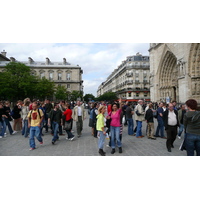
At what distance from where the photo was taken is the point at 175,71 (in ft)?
84.0

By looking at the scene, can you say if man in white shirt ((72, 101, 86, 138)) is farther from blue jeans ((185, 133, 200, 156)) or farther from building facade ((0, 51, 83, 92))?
building facade ((0, 51, 83, 92))

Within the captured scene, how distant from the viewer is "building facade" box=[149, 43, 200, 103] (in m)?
18.9

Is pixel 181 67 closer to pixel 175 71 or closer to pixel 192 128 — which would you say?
pixel 175 71

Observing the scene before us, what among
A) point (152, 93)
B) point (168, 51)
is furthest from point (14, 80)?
point (168, 51)

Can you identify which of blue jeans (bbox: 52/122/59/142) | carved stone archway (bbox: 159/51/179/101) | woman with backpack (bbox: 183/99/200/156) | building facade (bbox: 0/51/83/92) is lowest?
blue jeans (bbox: 52/122/59/142)

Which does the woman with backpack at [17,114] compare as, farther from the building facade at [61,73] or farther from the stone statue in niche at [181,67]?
the building facade at [61,73]

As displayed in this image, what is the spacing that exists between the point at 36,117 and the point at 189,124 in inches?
202

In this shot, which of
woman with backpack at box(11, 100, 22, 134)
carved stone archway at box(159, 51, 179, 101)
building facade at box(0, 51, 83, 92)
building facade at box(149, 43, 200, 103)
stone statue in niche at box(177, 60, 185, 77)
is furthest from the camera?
building facade at box(0, 51, 83, 92)

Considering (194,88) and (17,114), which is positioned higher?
(194,88)

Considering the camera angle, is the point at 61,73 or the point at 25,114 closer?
the point at 25,114

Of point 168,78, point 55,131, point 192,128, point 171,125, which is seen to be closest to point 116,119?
point 171,125

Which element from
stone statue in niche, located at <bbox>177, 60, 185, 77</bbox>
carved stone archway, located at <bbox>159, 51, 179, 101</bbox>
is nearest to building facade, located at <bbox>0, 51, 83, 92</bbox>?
carved stone archway, located at <bbox>159, 51, 179, 101</bbox>

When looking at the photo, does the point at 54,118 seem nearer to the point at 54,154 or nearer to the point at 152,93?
the point at 54,154

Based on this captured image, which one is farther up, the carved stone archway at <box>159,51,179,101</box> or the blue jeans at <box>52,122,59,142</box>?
the carved stone archway at <box>159,51,179,101</box>
